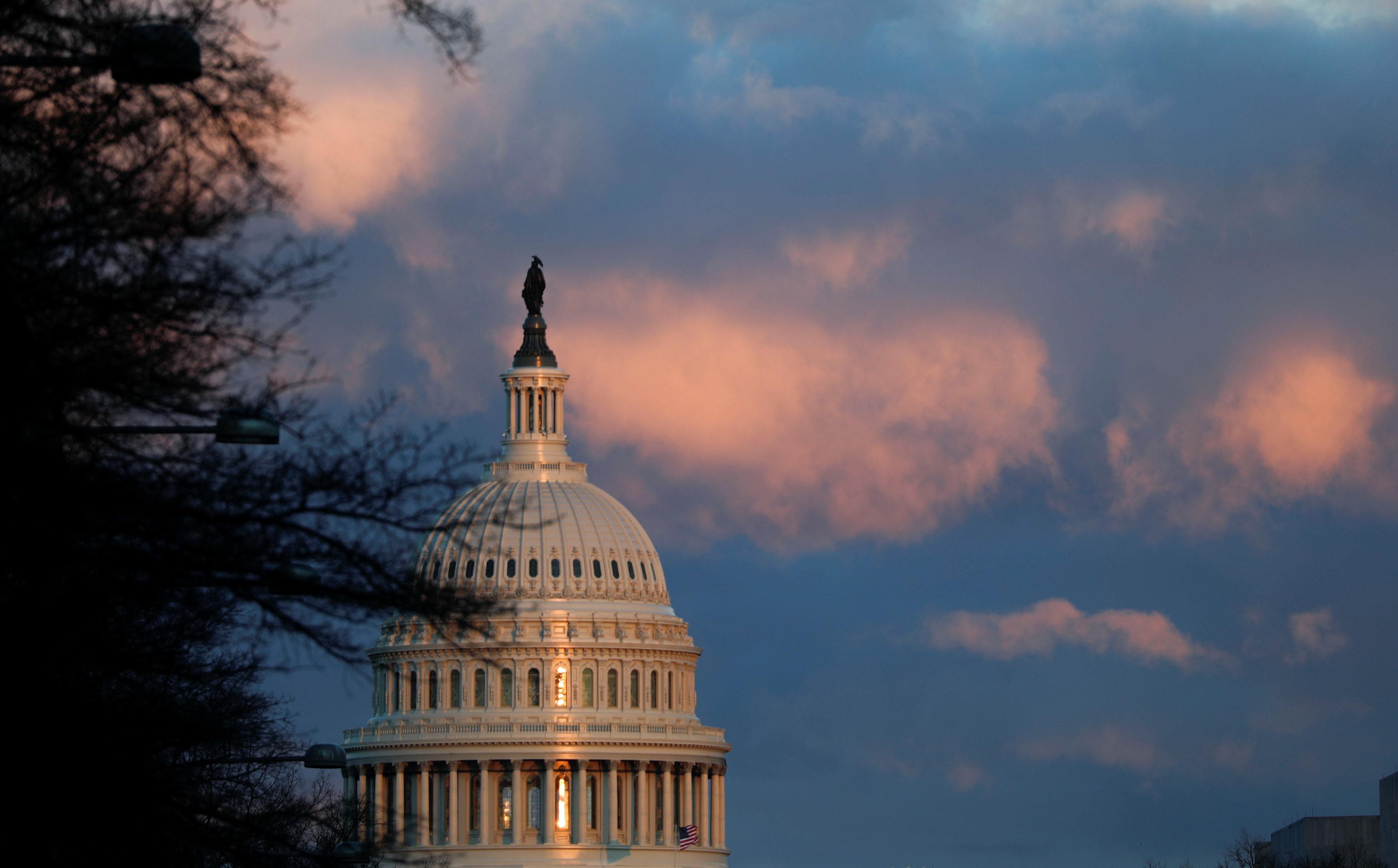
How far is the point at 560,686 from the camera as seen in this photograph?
7288 inches

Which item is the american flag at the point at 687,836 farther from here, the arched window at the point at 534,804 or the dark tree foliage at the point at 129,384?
the dark tree foliage at the point at 129,384

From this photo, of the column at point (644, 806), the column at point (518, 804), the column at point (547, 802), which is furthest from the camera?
the column at point (644, 806)

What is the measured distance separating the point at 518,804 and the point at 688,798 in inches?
441

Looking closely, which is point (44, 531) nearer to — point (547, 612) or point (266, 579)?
point (266, 579)

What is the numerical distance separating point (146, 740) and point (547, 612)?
153277 mm

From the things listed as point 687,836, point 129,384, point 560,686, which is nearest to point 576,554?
point 560,686

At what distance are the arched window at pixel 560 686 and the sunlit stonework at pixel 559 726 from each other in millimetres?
104

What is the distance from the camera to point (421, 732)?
7170 inches

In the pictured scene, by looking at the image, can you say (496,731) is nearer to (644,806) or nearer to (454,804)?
(454,804)

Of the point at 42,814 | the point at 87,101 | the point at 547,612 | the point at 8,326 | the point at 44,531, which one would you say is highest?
the point at 547,612

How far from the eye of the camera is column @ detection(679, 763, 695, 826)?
18488cm

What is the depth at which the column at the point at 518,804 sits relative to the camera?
182 meters

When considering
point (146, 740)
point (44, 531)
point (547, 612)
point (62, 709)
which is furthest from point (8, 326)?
point (547, 612)

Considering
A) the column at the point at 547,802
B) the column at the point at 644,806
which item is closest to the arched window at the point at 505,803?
the column at the point at 547,802
